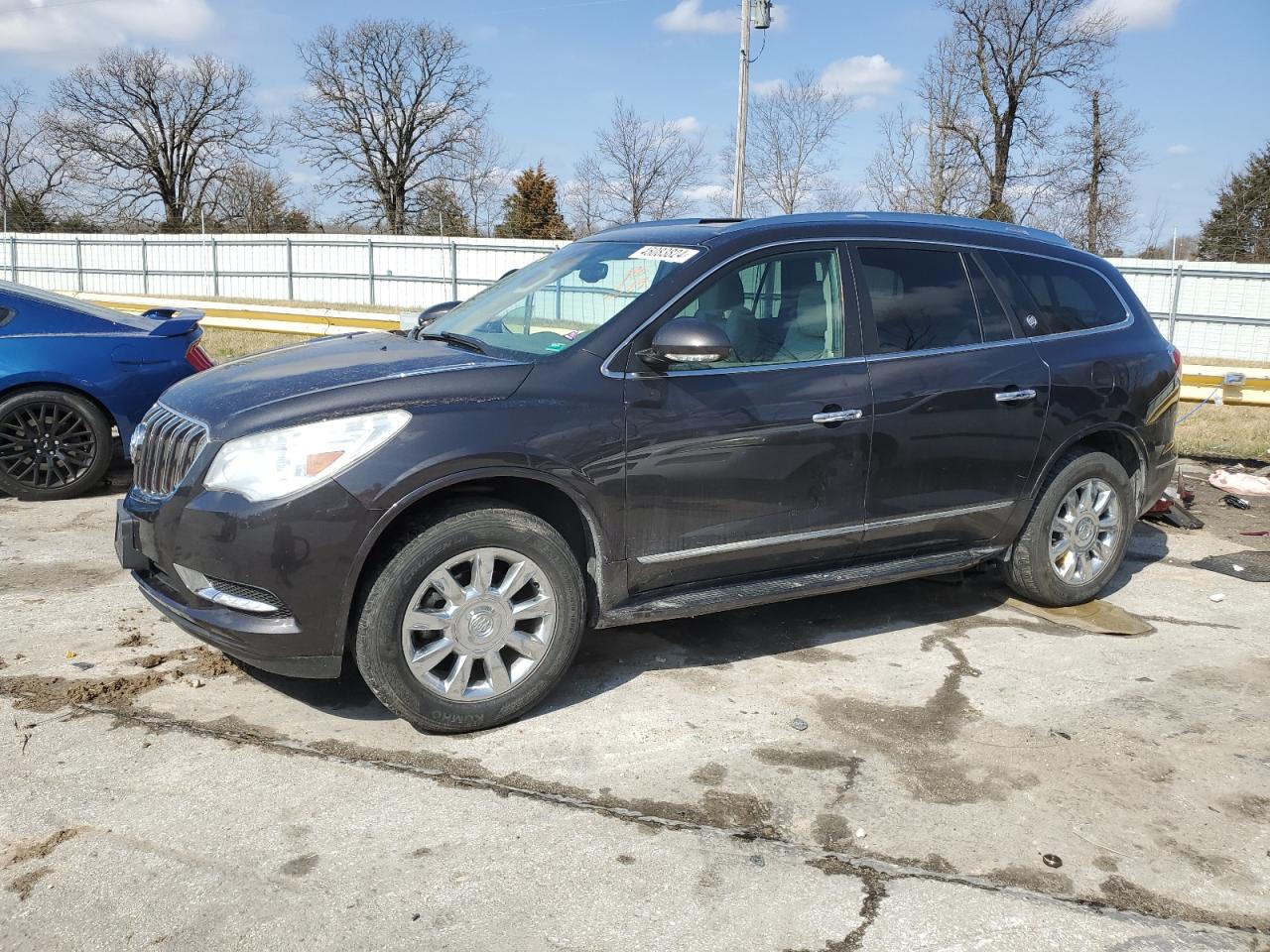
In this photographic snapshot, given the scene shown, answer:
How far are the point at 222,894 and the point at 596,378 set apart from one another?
6.76ft

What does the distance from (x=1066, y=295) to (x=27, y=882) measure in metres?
4.91

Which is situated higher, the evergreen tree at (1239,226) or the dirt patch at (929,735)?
the evergreen tree at (1239,226)

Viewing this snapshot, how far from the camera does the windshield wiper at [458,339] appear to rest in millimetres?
4164

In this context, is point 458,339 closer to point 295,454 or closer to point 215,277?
point 295,454

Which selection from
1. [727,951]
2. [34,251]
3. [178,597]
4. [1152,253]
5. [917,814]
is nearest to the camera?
[727,951]

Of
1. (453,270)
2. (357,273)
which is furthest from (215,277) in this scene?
(453,270)

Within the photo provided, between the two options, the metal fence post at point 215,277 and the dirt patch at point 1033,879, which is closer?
the dirt patch at point 1033,879

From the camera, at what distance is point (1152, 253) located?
26781 millimetres

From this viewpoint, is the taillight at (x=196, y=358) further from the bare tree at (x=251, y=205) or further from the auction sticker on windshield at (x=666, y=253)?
the bare tree at (x=251, y=205)

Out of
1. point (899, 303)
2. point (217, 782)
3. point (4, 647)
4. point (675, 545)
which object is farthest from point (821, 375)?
point (4, 647)

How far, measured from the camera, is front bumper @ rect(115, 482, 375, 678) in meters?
3.37

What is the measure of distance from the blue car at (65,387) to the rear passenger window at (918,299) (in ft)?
15.9

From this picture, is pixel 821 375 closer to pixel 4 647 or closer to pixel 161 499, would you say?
pixel 161 499

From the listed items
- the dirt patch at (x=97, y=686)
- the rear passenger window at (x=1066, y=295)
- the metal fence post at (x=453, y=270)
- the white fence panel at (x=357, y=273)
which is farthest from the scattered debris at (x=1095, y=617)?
the metal fence post at (x=453, y=270)
